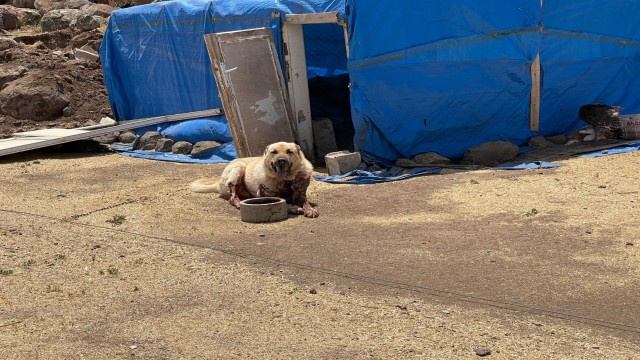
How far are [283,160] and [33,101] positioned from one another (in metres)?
9.94

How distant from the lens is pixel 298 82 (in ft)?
44.4

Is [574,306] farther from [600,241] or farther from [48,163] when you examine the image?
[48,163]

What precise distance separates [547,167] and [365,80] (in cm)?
268

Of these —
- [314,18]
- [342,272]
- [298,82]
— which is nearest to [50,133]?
[298,82]

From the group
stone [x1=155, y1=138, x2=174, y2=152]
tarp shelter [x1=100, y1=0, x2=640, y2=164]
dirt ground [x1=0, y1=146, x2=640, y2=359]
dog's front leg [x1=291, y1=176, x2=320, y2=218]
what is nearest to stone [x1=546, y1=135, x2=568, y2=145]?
tarp shelter [x1=100, y1=0, x2=640, y2=164]

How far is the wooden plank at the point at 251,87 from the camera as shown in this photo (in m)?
13.0

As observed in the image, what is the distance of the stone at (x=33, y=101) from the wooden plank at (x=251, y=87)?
20.7 feet

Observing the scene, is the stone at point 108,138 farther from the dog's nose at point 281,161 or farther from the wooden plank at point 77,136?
the dog's nose at point 281,161

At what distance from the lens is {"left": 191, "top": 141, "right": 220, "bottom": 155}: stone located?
14312mm

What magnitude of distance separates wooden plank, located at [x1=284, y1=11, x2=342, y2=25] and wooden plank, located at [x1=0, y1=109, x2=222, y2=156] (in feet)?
7.81

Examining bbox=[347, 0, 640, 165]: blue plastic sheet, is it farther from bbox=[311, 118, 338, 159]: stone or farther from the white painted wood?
the white painted wood

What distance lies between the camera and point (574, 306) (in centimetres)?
617

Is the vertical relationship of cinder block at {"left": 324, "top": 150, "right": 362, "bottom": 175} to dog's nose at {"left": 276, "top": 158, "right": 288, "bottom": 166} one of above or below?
below

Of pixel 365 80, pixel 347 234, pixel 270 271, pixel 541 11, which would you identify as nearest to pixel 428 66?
pixel 365 80
